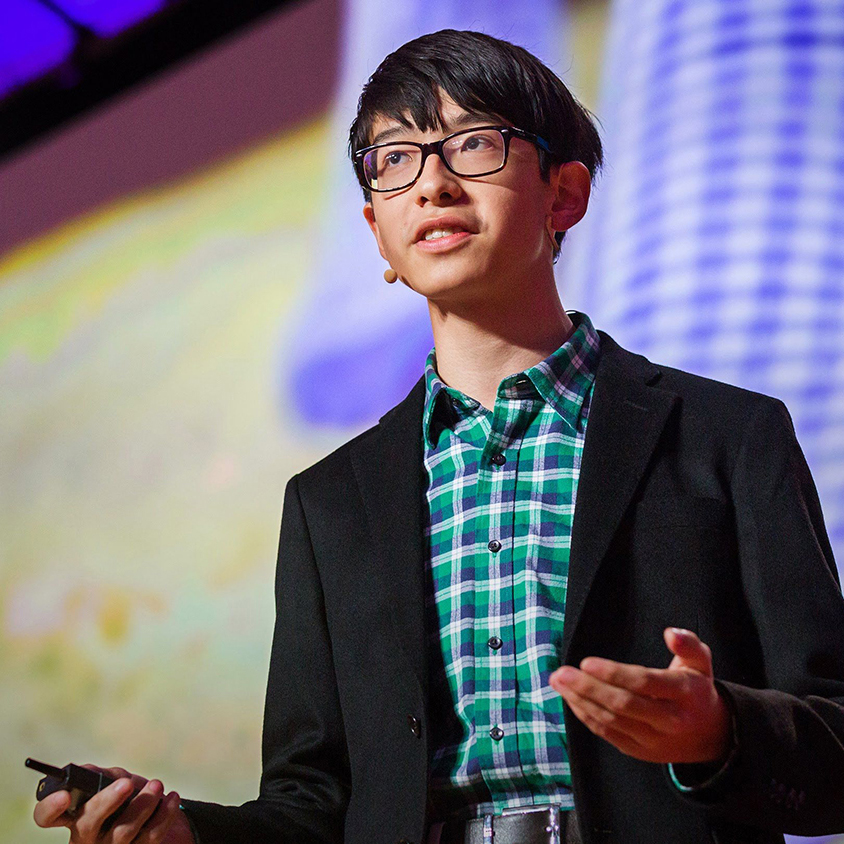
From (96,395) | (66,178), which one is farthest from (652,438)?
(66,178)

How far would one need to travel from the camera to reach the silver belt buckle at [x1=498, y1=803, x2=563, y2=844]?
113 cm

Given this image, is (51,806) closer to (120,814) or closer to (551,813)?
(120,814)

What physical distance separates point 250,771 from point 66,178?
1663mm

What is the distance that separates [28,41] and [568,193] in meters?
2.23

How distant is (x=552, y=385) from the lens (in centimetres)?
139

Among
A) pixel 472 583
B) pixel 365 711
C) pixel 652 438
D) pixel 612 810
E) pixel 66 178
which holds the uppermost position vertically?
pixel 66 178

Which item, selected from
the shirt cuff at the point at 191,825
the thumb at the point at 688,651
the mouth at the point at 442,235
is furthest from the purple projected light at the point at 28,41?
the thumb at the point at 688,651

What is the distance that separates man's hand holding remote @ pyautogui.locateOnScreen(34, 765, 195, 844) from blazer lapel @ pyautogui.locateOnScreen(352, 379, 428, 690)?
316mm

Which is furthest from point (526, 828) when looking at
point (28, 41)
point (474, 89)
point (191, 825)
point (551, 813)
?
point (28, 41)

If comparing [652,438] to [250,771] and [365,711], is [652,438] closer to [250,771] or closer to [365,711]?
[365,711]

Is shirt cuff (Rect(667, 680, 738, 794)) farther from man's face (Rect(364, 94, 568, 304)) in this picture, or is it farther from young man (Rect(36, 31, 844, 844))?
man's face (Rect(364, 94, 568, 304))

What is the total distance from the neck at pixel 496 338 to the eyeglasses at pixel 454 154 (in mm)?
169

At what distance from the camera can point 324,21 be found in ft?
8.44

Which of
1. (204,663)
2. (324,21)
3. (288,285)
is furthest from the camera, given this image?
(324,21)
